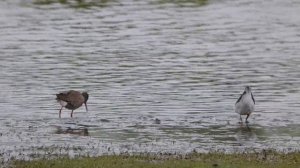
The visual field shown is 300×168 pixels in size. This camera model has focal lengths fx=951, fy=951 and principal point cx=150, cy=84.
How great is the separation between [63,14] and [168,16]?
591cm

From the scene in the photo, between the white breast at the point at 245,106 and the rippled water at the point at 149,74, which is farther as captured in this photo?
the white breast at the point at 245,106

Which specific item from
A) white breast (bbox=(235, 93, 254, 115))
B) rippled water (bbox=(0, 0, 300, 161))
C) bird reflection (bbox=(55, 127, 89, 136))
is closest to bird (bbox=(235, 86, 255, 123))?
white breast (bbox=(235, 93, 254, 115))

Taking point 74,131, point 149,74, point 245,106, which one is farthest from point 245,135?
point 149,74

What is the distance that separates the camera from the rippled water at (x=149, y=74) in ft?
68.4

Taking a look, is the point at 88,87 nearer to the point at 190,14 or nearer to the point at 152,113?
the point at 152,113

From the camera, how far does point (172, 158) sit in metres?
17.2

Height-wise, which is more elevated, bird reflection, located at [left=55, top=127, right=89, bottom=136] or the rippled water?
the rippled water

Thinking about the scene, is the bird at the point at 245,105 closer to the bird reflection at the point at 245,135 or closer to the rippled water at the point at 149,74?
the rippled water at the point at 149,74

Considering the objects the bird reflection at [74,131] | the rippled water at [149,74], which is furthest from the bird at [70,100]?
the bird reflection at [74,131]

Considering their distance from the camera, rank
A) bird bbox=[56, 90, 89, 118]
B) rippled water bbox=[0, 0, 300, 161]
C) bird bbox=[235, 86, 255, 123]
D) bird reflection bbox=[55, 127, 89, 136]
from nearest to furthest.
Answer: rippled water bbox=[0, 0, 300, 161] < bird reflection bbox=[55, 127, 89, 136] < bird bbox=[235, 86, 255, 123] < bird bbox=[56, 90, 89, 118]

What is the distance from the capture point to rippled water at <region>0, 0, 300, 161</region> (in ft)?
68.4

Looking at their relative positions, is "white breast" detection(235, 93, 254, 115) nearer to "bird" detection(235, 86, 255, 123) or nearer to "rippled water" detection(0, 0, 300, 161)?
"bird" detection(235, 86, 255, 123)

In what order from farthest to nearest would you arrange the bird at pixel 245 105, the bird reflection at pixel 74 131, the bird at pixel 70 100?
1. the bird at pixel 70 100
2. the bird at pixel 245 105
3. the bird reflection at pixel 74 131

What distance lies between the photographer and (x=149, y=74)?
32.5 meters
